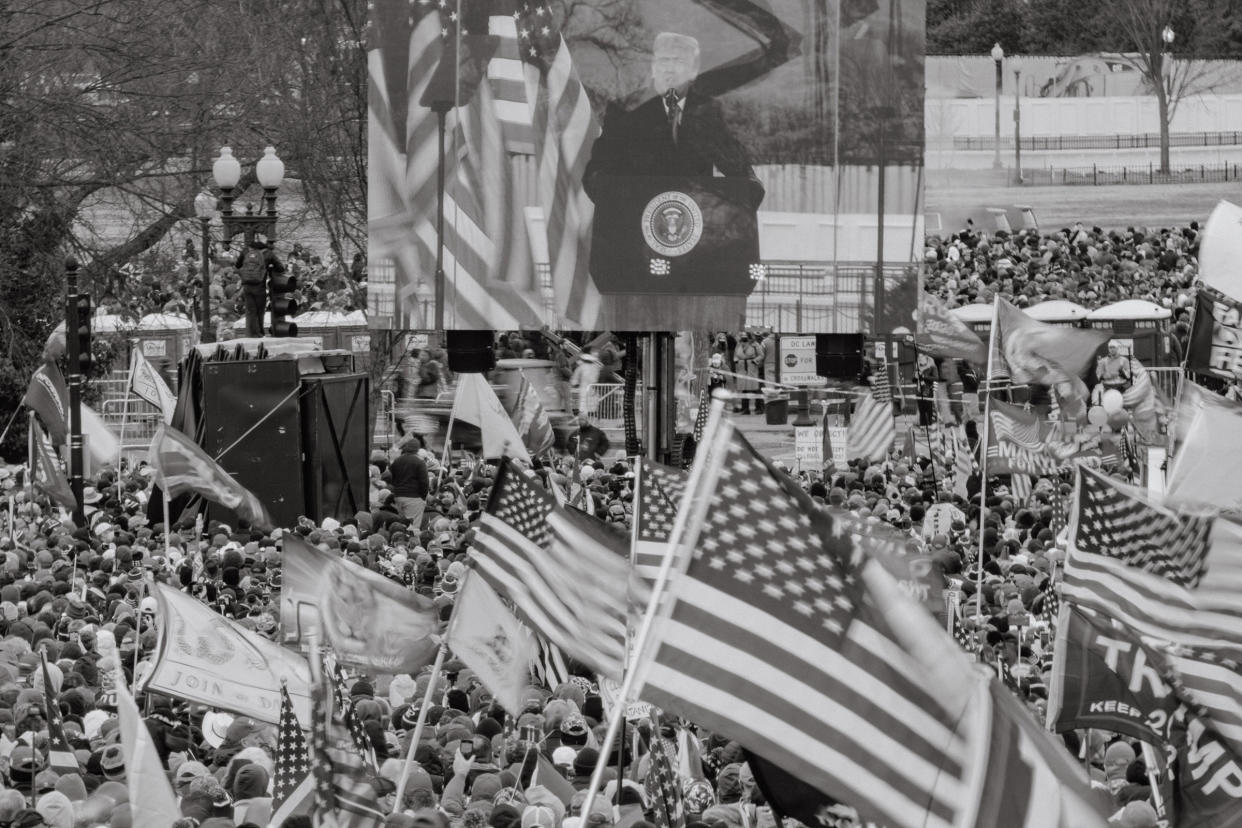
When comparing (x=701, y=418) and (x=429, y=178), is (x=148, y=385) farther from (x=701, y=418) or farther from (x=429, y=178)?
(x=701, y=418)

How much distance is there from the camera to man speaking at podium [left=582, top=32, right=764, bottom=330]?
2303 centimetres

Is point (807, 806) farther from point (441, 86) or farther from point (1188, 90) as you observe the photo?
point (1188, 90)

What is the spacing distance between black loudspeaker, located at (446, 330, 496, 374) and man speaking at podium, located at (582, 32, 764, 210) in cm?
219

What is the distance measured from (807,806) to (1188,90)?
64.7 meters

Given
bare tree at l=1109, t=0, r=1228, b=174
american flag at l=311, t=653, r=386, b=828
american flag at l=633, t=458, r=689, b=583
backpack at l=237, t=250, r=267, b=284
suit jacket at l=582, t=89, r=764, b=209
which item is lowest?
american flag at l=311, t=653, r=386, b=828

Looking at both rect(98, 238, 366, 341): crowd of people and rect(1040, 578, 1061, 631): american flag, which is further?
rect(98, 238, 366, 341): crowd of people

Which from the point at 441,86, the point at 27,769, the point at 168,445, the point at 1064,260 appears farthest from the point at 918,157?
the point at 1064,260

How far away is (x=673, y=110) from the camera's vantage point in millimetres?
23062

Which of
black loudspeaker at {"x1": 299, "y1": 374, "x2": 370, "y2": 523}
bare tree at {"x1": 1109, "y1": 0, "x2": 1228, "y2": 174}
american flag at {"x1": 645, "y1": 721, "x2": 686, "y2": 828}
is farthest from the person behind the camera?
bare tree at {"x1": 1109, "y1": 0, "x2": 1228, "y2": 174}

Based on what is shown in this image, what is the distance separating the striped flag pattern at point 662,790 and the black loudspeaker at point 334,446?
1322 cm

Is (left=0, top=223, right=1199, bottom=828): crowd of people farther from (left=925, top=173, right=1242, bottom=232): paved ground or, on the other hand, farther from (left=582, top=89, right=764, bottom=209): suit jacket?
(left=925, top=173, right=1242, bottom=232): paved ground

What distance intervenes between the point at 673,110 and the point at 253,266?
4553 millimetres

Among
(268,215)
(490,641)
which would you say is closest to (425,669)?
(490,641)

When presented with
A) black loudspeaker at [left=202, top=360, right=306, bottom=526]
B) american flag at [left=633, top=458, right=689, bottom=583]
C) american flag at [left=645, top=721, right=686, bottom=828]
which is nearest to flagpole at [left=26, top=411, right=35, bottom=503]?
black loudspeaker at [left=202, top=360, right=306, bottom=526]
